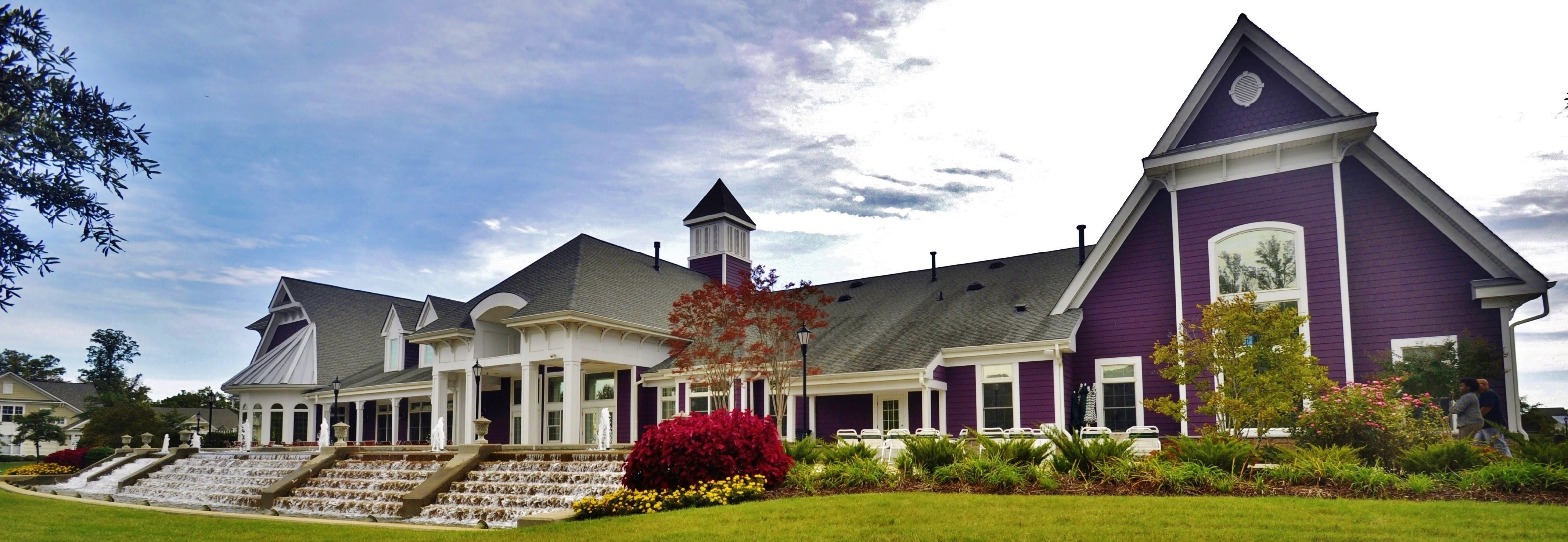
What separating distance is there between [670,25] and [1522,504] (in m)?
14.6

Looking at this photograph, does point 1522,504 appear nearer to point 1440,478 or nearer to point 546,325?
point 1440,478

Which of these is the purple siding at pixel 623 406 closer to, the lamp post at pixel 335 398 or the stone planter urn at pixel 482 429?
the stone planter urn at pixel 482 429

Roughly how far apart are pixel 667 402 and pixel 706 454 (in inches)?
648

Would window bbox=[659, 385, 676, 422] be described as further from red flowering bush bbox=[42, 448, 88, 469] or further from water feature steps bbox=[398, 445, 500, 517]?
red flowering bush bbox=[42, 448, 88, 469]

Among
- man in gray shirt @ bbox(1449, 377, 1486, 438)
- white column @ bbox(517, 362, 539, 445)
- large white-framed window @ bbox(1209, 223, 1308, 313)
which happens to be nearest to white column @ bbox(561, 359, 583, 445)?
white column @ bbox(517, 362, 539, 445)

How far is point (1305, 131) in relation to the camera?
19641mm

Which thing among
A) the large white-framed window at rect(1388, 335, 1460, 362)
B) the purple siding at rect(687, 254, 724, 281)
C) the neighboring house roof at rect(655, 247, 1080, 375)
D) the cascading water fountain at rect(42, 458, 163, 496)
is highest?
the purple siding at rect(687, 254, 724, 281)

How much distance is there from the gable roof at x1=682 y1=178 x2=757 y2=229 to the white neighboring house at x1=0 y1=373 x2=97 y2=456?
167ft

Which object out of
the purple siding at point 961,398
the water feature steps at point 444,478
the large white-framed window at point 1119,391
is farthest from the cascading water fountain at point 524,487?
the large white-framed window at point 1119,391

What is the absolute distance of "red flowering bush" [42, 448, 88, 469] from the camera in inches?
1321

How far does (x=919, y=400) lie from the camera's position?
25469mm

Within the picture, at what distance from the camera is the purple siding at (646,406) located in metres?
30.6

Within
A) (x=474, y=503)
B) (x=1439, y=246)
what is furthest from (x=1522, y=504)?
(x=474, y=503)

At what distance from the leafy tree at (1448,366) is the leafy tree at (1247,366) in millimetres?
1398
